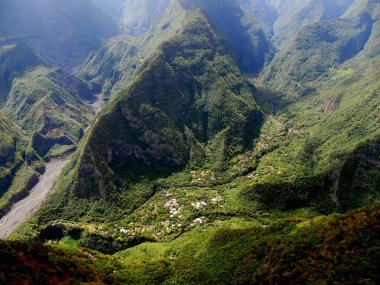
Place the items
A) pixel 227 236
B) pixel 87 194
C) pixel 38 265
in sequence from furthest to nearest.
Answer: pixel 87 194
pixel 227 236
pixel 38 265

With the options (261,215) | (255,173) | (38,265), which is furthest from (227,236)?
(255,173)

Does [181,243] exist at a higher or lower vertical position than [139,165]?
lower

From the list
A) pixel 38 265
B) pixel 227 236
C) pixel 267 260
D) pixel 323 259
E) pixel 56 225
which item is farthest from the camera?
pixel 56 225

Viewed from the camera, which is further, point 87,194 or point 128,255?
point 87,194

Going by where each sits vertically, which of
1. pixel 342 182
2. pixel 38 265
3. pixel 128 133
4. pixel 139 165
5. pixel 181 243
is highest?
pixel 38 265

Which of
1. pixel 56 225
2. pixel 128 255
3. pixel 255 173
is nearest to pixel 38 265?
pixel 128 255

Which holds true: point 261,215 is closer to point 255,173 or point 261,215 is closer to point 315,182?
point 315,182
